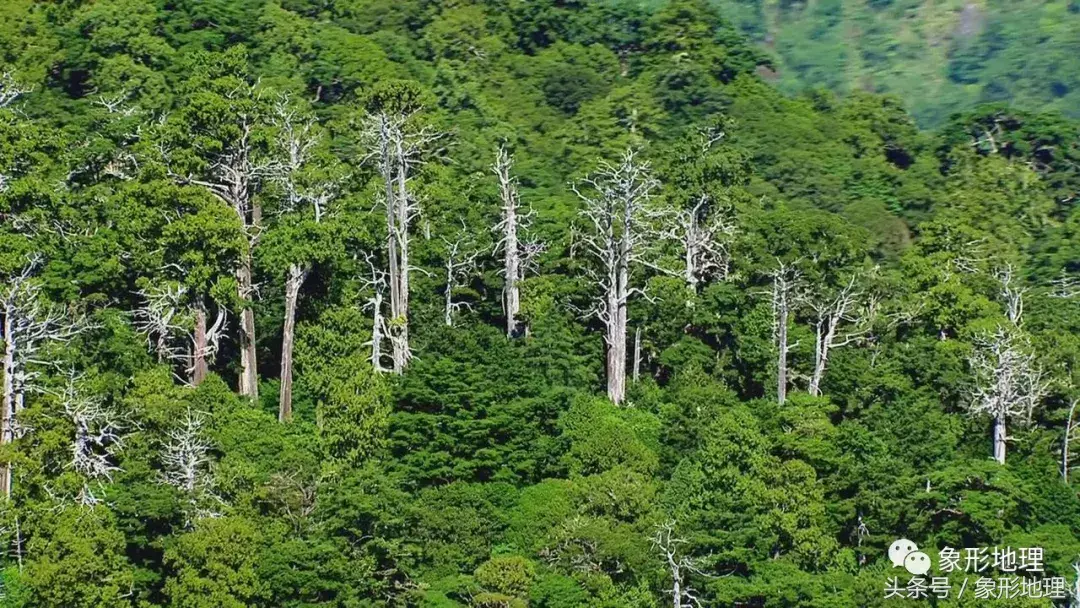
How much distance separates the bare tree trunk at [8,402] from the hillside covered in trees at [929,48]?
7532 cm

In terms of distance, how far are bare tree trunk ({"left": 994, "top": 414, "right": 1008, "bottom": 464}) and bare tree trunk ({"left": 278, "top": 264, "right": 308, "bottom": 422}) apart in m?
22.6

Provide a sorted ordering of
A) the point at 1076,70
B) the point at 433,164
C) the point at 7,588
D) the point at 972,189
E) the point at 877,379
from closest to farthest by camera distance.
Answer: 1. the point at 7,588
2. the point at 877,379
3. the point at 433,164
4. the point at 972,189
5. the point at 1076,70

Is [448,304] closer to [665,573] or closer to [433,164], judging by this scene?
[433,164]

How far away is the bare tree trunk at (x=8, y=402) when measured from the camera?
172ft

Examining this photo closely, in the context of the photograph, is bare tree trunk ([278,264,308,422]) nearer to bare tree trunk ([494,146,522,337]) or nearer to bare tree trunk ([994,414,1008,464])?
bare tree trunk ([494,146,522,337])

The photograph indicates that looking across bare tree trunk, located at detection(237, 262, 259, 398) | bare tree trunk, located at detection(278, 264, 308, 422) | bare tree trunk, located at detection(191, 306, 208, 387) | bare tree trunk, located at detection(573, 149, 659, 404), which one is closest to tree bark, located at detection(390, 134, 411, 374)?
bare tree trunk, located at detection(278, 264, 308, 422)

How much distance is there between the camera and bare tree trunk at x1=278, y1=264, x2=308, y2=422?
5972 centimetres

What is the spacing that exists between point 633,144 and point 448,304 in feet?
65.9

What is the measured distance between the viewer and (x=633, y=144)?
81.4 meters

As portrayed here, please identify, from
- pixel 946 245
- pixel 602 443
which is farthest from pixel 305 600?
pixel 946 245

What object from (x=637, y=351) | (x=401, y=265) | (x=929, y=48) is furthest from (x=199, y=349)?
(x=929, y=48)

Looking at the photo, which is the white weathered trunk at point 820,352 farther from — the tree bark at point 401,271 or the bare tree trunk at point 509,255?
the tree bark at point 401,271

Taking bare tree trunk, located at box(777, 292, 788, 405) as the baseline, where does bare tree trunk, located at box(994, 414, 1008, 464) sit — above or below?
below

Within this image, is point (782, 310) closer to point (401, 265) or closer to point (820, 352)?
point (820, 352)
